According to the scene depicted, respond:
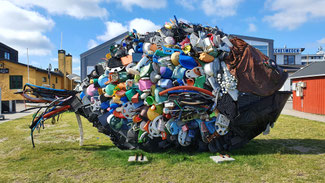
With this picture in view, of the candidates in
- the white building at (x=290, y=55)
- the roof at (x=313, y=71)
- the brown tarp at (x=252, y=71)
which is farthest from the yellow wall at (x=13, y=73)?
the white building at (x=290, y=55)

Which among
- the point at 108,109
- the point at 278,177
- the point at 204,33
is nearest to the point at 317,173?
the point at 278,177

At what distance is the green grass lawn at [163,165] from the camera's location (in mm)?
4004

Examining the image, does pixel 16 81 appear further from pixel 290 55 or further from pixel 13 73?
pixel 290 55

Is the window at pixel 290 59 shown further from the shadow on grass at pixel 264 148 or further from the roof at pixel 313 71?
the shadow on grass at pixel 264 148

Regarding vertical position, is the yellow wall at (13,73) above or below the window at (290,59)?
below

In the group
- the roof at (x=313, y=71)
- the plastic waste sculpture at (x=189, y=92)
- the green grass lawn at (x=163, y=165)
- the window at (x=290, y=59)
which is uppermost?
the window at (x=290, y=59)

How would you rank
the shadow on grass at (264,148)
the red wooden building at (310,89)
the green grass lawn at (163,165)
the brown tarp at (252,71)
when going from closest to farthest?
the green grass lawn at (163,165), the brown tarp at (252,71), the shadow on grass at (264,148), the red wooden building at (310,89)

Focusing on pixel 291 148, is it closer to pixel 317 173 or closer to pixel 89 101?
pixel 317 173

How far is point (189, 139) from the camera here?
15.7ft

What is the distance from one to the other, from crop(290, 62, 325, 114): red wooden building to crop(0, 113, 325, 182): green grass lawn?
889 centimetres

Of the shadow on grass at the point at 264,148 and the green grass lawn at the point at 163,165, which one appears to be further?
the shadow on grass at the point at 264,148

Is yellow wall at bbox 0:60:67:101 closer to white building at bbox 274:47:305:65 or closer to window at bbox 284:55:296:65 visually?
white building at bbox 274:47:305:65

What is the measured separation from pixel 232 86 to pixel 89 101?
3.58 metres

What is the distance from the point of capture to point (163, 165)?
454 centimetres
